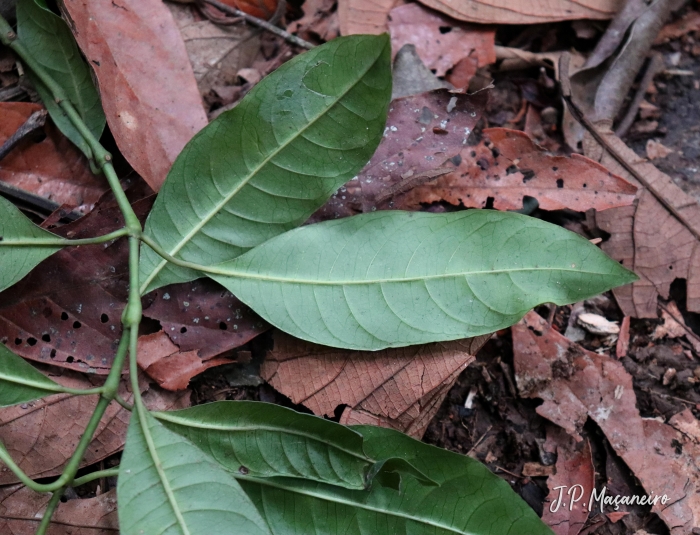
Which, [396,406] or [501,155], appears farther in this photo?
[501,155]

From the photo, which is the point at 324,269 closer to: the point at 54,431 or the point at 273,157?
the point at 273,157

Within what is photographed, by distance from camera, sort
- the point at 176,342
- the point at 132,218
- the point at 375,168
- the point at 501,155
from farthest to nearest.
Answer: the point at 501,155 < the point at 375,168 < the point at 176,342 < the point at 132,218

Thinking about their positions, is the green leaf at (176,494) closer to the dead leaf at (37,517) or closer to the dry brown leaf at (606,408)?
the dead leaf at (37,517)

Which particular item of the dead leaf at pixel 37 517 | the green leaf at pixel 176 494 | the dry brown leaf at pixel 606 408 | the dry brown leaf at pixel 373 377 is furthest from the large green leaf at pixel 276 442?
the dry brown leaf at pixel 606 408

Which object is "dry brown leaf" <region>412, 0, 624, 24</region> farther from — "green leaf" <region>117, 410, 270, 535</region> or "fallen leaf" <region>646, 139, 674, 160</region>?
"green leaf" <region>117, 410, 270, 535</region>

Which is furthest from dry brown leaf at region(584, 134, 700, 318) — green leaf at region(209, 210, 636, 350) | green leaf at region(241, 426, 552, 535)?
green leaf at region(241, 426, 552, 535)

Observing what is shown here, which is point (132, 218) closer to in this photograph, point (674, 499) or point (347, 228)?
point (347, 228)

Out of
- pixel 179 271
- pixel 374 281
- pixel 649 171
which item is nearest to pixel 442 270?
pixel 374 281
